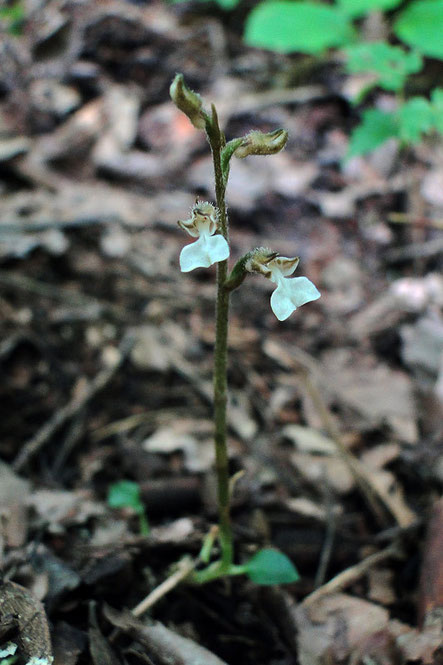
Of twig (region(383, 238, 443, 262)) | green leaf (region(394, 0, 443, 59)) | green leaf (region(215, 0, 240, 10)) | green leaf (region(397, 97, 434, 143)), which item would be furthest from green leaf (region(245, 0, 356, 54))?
twig (region(383, 238, 443, 262))

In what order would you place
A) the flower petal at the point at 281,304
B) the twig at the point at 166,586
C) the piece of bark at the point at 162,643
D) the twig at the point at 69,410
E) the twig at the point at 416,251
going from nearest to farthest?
the flower petal at the point at 281,304 → the piece of bark at the point at 162,643 → the twig at the point at 166,586 → the twig at the point at 69,410 → the twig at the point at 416,251

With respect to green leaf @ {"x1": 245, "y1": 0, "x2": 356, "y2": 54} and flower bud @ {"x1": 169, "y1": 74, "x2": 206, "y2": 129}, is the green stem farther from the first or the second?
green leaf @ {"x1": 245, "y1": 0, "x2": 356, "y2": 54}

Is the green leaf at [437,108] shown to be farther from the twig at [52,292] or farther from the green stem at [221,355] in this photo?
the green stem at [221,355]

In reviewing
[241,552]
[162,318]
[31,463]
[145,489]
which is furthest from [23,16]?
[241,552]

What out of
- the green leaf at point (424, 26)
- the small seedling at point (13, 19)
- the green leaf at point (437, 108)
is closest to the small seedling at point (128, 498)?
the green leaf at point (437, 108)

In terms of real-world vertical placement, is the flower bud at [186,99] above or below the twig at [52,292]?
above

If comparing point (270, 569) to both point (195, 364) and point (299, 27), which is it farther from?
point (299, 27)

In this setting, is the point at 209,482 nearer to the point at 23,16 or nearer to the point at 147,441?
the point at 147,441

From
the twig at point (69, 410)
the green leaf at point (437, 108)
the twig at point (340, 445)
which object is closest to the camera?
the twig at point (340, 445)
